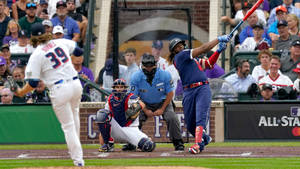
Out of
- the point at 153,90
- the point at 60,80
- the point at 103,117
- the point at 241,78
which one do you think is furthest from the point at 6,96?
the point at 60,80

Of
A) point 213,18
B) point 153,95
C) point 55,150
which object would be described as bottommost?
point 55,150

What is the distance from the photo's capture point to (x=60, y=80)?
9.41 m

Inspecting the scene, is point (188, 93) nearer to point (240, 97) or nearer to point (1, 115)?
point (240, 97)

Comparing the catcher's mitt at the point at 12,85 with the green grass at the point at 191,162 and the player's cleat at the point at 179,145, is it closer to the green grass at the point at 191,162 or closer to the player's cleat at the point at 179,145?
the green grass at the point at 191,162

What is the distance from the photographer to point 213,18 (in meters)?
18.1

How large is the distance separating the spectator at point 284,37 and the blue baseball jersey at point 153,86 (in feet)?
12.0

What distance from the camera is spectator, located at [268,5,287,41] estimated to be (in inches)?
636

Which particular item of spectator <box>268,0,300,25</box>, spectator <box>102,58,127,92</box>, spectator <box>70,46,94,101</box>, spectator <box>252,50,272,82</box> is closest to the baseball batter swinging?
spectator <box>252,50,272,82</box>

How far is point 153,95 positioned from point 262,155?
238 centimetres

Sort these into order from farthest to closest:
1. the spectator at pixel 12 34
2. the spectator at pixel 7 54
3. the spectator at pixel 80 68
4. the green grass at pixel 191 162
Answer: the spectator at pixel 12 34 → the spectator at pixel 7 54 → the spectator at pixel 80 68 → the green grass at pixel 191 162

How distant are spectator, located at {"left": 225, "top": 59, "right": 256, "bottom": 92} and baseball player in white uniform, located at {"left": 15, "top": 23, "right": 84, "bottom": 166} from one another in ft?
18.2

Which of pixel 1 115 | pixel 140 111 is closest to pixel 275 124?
pixel 140 111

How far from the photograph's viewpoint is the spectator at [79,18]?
1750 cm

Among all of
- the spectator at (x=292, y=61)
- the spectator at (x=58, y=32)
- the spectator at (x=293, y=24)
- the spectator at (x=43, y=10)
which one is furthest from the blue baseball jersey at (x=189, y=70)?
the spectator at (x=43, y=10)
